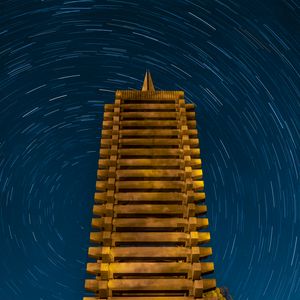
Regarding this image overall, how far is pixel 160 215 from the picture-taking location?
24.7 ft

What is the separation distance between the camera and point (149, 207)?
24.4 feet

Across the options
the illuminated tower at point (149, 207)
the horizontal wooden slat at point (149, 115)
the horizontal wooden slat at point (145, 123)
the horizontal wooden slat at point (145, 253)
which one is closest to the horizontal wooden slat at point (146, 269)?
the illuminated tower at point (149, 207)

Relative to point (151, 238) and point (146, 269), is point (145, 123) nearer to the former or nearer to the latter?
point (151, 238)

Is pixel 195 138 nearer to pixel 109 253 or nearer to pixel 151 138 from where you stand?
pixel 151 138

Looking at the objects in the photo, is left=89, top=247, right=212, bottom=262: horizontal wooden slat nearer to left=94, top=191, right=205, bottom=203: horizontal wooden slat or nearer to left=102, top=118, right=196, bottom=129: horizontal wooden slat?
left=94, top=191, right=205, bottom=203: horizontal wooden slat

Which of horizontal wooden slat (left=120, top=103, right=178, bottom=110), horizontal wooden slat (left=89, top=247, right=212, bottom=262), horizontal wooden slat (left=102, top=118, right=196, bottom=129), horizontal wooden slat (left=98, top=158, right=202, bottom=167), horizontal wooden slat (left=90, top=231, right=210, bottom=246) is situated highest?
horizontal wooden slat (left=120, top=103, right=178, bottom=110)

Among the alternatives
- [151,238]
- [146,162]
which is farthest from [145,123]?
[151,238]

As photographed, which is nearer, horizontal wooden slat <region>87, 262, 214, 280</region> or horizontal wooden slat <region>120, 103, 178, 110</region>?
horizontal wooden slat <region>87, 262, 214, 280</region>

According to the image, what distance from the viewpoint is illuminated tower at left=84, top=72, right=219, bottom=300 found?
652 centimetres

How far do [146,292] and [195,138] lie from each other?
170 inches

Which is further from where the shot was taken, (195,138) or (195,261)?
(195,138)

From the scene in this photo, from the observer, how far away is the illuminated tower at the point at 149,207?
6.52 meters

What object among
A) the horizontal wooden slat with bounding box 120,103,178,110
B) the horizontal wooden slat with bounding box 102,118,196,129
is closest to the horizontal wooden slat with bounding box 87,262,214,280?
the horizontal wooden slat with bounding box 102,118,196,129

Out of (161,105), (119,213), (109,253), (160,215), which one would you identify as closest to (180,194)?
(160,215)
